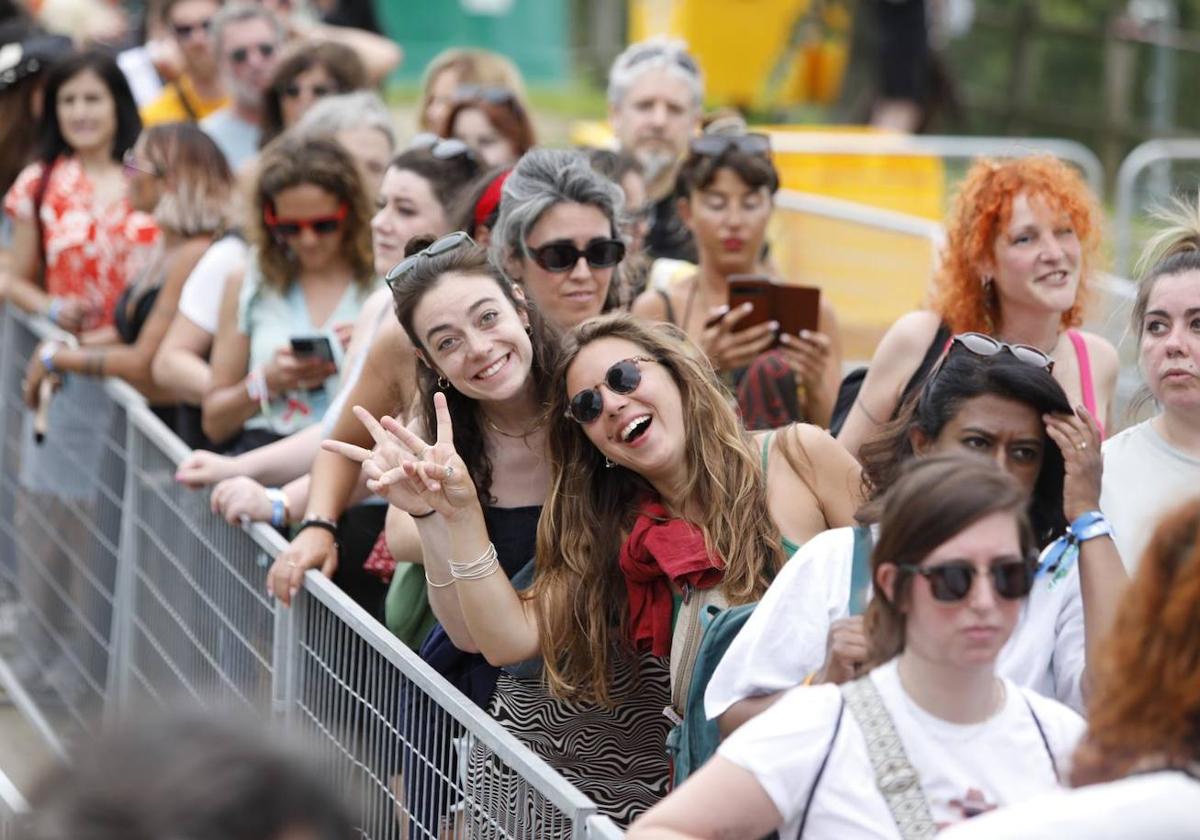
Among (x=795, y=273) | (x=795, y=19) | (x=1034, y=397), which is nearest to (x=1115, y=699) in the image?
(x=1034, y=397)

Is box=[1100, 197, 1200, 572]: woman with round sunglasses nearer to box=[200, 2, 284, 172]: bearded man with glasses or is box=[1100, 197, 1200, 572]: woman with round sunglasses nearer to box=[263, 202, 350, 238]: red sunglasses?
box=[263, 202, 350, 238]: red sunglasses

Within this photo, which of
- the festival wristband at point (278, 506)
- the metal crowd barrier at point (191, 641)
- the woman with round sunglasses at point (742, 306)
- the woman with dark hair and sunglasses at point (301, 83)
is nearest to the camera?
the metal crowd barrier at point (191, 641)

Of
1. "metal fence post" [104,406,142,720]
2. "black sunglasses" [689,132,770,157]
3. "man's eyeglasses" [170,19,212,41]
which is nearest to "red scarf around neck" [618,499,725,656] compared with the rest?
"black sunglasses" [689,132,770,157]

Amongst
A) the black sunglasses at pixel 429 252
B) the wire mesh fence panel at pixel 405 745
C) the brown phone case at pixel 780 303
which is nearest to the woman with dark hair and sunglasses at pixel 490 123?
the brown phone case at pixel 780 303

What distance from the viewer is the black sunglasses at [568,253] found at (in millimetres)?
5035

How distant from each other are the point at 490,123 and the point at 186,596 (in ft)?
7.87

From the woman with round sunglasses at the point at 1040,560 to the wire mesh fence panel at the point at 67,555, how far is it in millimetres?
3305

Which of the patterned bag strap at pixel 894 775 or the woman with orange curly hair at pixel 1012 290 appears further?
the woman with orange curly hair at pixel 1012 290

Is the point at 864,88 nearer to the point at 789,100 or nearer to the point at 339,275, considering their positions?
the point at 789,100

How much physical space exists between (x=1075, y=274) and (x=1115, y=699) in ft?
8.20

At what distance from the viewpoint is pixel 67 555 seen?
6656 mm

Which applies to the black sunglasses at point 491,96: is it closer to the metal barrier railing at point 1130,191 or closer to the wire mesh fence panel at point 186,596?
the wire mesh fence panel at point 186,596

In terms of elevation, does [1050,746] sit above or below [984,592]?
below

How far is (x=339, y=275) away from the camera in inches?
235
